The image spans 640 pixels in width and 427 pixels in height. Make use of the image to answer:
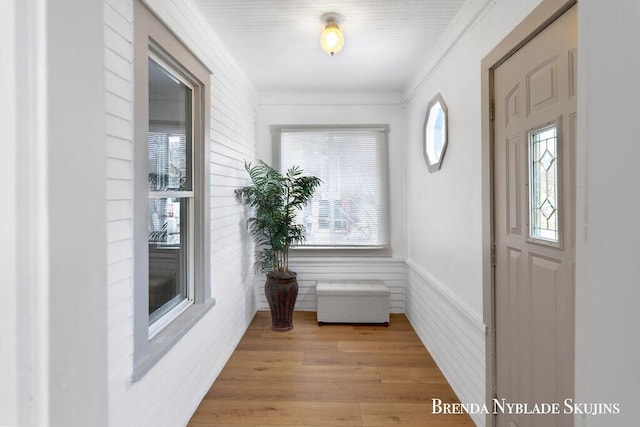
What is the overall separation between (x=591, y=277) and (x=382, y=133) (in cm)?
362

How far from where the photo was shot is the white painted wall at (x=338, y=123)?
3932 mm

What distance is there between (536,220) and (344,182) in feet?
8.46

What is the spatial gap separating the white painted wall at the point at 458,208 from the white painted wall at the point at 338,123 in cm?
69

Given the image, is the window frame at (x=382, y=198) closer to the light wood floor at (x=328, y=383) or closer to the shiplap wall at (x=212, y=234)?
the shiplap wall at (x=212, y=234)

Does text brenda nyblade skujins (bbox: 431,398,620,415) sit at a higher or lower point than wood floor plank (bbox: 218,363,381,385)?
higher

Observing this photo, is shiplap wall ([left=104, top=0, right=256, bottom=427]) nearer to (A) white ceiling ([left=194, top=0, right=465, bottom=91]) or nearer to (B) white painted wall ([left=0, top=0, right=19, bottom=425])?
(A) white ceiling ([left=194, top=0, right=465, bottom=91])

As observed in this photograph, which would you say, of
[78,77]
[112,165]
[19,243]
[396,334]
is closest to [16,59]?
[78,77]

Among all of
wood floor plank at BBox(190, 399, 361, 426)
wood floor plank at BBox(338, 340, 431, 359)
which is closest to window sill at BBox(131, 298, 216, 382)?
wood floor plank at BBox(190, 399, 361, 426)

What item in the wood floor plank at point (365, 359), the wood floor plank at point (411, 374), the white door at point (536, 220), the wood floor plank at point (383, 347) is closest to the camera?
the white door at point (536, 220)

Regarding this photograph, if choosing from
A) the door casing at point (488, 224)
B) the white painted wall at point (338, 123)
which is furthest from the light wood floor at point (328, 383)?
the white painted wall at point (338, 123)

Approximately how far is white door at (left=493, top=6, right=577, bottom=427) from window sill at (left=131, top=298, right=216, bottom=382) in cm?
178

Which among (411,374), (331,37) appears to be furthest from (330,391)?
(331,37)

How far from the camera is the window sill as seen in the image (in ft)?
4.86

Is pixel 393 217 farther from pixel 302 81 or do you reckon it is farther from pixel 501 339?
pixel 501 339
